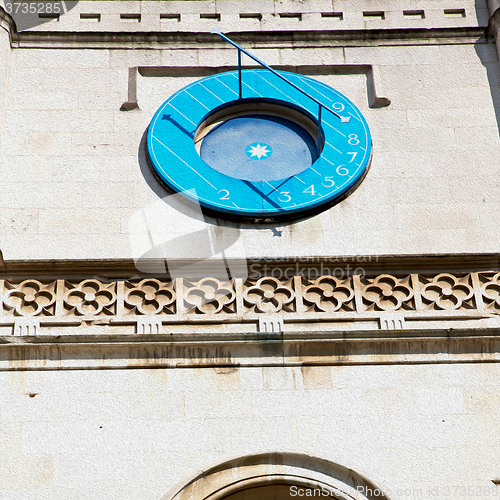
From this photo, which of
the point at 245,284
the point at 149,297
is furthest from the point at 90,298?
the point at 245,284

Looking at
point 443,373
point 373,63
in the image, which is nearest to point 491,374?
point 443,373

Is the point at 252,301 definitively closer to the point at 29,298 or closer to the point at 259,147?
the point at 29,298

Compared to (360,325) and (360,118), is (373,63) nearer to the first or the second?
(360,118)

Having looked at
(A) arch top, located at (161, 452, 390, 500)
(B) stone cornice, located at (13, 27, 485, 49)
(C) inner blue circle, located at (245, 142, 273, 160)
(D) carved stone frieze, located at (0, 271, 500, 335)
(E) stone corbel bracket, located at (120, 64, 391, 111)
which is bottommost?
(A) arch top, located at (161, 452, 390, 500)

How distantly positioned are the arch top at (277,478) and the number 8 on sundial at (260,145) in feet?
9.42

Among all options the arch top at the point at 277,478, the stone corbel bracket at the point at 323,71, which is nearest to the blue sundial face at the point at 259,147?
the stone corbel bracket at the point at 323,71

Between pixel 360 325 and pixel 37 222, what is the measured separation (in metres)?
3.55

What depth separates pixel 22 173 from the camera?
1123cm

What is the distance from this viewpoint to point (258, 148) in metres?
11.8

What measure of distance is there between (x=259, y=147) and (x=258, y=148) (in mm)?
23

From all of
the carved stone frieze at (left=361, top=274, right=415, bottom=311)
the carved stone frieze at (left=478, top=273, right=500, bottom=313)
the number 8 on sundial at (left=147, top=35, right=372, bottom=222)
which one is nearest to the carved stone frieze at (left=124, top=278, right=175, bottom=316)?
the number 8 on sundial at (left=147, top=35, right=372, bottom=222)

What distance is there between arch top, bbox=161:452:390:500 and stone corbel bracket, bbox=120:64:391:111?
15.5 feet

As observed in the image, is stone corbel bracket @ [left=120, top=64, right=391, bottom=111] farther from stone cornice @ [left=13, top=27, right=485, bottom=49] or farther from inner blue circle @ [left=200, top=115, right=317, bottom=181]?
inner blue circle @ [left=200, top=115, right=317, bottom=181]

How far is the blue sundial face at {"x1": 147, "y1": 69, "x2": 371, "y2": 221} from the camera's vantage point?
11.0 meters
